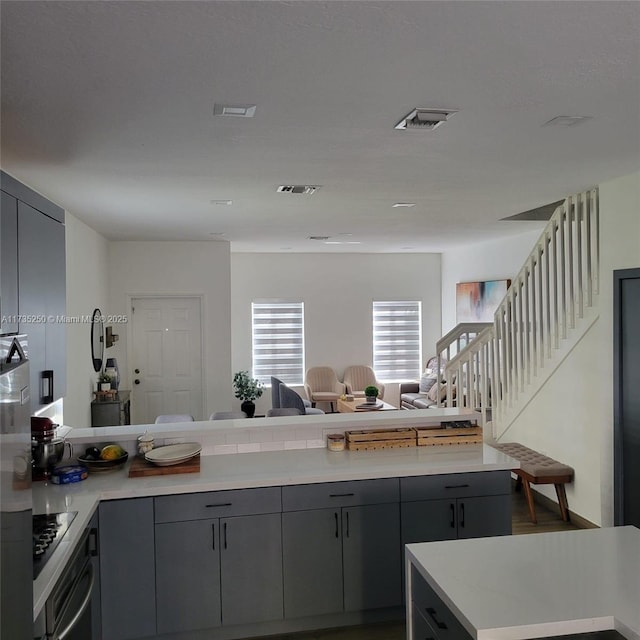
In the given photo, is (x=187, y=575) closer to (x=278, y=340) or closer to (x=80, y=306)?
(x=80, y=306)

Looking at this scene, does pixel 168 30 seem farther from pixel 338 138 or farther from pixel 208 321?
pixel 208 321

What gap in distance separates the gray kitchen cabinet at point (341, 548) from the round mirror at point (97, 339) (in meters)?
3.74

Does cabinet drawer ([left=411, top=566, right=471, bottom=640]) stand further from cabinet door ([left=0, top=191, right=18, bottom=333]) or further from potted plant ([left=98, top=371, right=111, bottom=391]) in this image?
potted plant ([left=98, top=371, right=111, bottom=391])

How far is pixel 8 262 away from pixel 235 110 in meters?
1.12

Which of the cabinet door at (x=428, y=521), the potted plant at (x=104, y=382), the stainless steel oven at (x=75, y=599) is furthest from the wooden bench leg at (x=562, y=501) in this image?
the potted plant at (x=104, y=382)

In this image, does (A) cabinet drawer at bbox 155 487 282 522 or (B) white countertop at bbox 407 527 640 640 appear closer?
(B) white countertop at bbox 407 527 640 640

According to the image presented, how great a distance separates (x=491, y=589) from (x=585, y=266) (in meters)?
3.56

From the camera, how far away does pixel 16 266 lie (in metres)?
2.48

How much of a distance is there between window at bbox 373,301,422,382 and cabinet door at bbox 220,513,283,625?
280 inches

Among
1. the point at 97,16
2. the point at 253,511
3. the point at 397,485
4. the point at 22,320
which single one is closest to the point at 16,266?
the point at 22,320

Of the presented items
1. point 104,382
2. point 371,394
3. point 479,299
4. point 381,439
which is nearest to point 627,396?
point 381,439

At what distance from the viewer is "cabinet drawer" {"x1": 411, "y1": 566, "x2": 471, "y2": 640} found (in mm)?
1760

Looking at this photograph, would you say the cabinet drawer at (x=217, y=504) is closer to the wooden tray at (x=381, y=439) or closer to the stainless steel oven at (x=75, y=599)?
the stainless steel oven at (x=75, y=599)

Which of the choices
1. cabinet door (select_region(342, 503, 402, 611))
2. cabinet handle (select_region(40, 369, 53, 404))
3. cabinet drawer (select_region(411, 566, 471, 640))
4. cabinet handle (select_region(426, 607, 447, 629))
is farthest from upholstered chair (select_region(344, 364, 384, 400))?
cabinet handle (select_region(426, 607, 447, 629))
